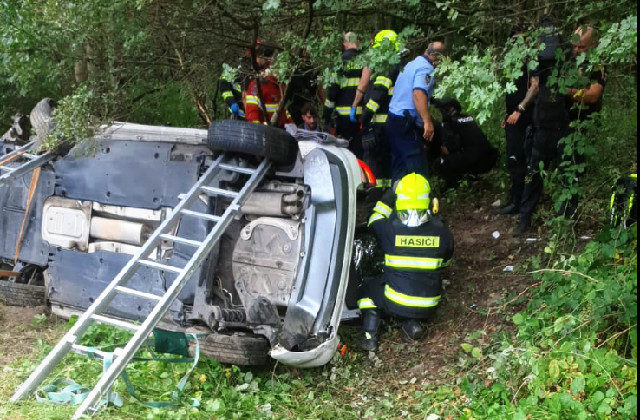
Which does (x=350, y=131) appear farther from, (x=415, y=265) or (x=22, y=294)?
(x=22, y=294)

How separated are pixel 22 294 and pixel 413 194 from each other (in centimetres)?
316

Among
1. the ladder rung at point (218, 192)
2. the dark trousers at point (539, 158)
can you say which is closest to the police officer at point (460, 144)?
the dark trousers at point (539, 158)

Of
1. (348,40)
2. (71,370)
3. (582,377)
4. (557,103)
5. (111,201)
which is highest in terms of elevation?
(348,40)

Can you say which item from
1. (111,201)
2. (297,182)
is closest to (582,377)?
(297,182)

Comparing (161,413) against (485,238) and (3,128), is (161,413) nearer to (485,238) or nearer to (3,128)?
(485,238)

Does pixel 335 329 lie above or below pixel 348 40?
below

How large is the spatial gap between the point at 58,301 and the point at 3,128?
6486mm

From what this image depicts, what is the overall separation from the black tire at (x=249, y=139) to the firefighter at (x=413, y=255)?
38.7 inches

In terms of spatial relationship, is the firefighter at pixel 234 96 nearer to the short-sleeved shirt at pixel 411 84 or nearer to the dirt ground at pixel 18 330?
the short-sleeved shirt at pixel 411 84

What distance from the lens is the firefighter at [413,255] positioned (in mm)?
5332

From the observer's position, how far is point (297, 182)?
16.8 feet

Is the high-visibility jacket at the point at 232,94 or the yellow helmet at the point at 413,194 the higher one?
the high-visibility jacket at the point at 232,94

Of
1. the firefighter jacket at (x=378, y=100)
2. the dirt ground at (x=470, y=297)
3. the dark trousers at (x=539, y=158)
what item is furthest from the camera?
the firefighter jacket at (x=378, y=100)

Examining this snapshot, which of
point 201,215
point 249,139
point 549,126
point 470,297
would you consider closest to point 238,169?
point 249,139
